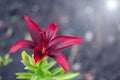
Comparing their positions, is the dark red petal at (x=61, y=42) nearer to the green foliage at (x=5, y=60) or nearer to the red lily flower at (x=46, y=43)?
the red lily flower at (x=46, y=43)

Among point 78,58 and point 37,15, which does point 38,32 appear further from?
point 37,15

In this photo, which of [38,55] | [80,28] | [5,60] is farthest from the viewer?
[80,28]

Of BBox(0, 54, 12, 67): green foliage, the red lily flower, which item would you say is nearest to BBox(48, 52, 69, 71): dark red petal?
the red lily flower

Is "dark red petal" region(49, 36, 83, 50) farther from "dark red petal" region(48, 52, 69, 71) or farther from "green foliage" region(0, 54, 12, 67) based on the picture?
"green foliage" region(0, 54, 12, 67)

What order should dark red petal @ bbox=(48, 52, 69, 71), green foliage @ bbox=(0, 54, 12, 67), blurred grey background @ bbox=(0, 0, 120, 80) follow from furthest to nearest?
blurred grey background @ bbox=(0, 0, 120, 80), green foliage @ bbox=(0, 54, 12, 67), dark red petal @ bbox=(48, 52, 69, 71)

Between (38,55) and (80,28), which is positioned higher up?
(80,28)

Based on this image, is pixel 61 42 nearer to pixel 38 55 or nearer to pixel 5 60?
pixel 38 55

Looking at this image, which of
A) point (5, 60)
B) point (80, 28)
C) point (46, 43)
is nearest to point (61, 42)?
point (46, 43)

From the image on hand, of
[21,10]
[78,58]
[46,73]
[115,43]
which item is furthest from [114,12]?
[46,73]

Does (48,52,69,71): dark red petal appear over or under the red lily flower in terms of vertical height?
under
